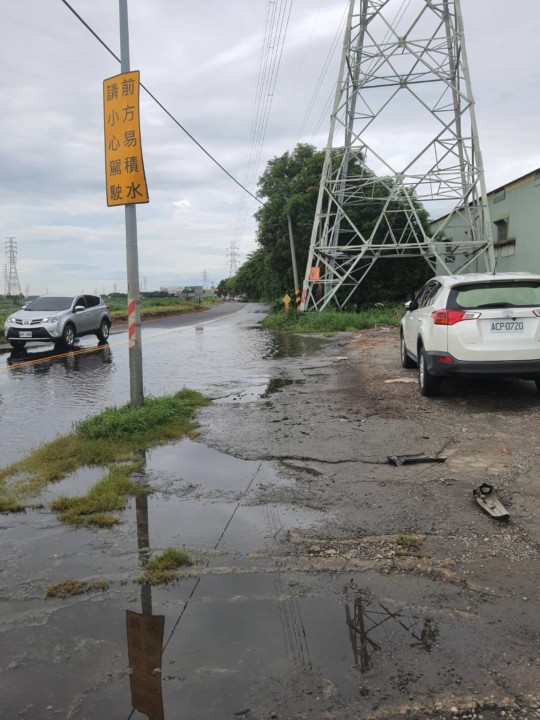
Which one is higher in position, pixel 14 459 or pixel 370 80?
pixel 370 80

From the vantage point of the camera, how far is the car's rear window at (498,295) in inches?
283

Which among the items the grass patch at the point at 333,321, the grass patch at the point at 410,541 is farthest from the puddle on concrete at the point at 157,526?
the grass patch at the point at 333,321

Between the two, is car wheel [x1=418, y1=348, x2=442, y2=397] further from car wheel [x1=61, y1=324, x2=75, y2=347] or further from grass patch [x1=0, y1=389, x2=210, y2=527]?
car wheel [x1=61, y1=324, x2=75, y2=347]

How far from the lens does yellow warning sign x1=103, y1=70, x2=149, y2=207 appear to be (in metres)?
6.78

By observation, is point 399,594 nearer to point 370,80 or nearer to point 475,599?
point 475,599

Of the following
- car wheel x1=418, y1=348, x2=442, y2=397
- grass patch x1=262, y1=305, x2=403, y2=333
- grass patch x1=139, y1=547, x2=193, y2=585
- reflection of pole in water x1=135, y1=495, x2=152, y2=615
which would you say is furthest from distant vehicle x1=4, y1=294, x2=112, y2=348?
grass patch x1=139, y1=547, x2=193, y2=585

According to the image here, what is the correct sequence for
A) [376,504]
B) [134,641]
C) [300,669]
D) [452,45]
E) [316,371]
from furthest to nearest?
[452,45], [316,371], [376,504], [134,641], [300,669]

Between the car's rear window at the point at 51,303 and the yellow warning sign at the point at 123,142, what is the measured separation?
38.8ft

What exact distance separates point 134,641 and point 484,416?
208 inches

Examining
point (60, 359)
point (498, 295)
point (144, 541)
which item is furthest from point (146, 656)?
point (60, 359)

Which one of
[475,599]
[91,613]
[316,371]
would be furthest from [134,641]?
[316,371]

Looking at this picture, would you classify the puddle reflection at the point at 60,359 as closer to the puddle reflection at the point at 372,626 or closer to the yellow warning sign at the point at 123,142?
the yellow warning sign at the point at 123,142

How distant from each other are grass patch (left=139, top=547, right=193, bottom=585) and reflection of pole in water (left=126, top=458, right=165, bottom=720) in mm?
64

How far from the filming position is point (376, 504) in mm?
4500
